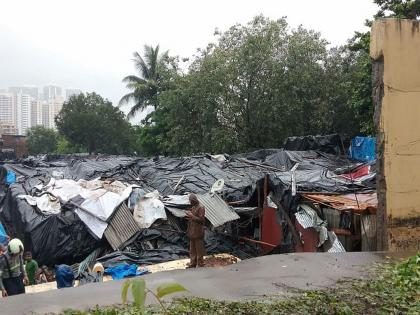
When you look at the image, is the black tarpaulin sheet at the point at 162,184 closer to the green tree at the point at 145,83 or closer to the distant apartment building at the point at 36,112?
the green tree at the point at 145,83

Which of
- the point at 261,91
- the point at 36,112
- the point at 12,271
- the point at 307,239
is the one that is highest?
the point at 36,112

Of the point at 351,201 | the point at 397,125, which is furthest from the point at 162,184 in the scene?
the point at 397,125

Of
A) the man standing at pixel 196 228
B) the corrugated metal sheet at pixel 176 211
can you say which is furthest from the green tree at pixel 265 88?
the man standing at pixel 196 228

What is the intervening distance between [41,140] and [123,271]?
5196cm

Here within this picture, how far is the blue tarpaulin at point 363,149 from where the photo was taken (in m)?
16.7

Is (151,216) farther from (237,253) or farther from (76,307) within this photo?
(76,307)

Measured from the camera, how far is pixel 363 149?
17.2 metres

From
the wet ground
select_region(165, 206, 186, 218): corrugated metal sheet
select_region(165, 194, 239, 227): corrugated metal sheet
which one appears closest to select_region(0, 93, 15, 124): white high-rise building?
select_region(165, 206, 186, 218): corrugated metal sheet

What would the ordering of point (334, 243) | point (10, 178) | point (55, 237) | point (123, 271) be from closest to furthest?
point (334, 243)
point (123, 271)
point (55, 237)
point (10, 178)

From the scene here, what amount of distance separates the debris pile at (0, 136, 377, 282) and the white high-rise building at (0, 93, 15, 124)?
9504cm

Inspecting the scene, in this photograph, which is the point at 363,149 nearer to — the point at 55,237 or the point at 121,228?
the point at 121,228

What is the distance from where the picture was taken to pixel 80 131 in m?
41.0

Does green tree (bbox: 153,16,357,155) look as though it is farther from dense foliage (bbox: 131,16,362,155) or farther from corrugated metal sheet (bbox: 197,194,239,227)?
corrugated metal sheet (bbox: 197,194,239,227)

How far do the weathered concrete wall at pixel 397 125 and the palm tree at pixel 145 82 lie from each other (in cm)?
2689
